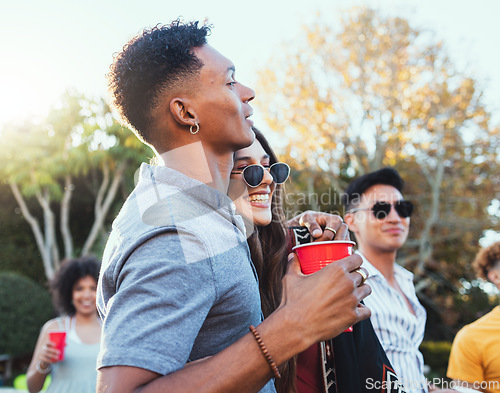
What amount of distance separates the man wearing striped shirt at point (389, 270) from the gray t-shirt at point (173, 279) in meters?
1.93

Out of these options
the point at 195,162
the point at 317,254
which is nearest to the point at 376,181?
the point at 317,254

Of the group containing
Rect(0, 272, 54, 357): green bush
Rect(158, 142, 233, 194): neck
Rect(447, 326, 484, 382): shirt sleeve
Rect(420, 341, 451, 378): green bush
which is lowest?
Rect(420, 341, 451, 378): green bush

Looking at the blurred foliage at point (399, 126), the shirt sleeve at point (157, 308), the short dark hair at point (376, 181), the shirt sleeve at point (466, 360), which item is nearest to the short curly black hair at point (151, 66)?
the shirt sleeve at point (157, 308)

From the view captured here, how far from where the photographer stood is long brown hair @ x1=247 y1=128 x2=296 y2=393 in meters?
2.12

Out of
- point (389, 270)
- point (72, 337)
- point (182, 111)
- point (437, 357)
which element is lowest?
point (437, 357)

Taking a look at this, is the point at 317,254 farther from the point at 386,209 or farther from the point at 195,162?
the point at 386,209

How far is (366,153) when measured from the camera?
14125mm

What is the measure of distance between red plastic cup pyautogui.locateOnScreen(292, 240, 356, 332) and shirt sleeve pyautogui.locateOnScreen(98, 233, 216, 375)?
19.7 inches

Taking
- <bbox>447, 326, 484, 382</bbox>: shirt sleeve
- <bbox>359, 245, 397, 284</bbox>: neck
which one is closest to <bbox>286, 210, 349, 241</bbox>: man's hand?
<bbox>359, 245, 397, 284</bbox>: neck

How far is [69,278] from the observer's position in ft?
17.5

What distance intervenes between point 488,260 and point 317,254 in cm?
404

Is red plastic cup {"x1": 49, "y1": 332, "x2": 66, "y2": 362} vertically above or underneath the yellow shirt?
above

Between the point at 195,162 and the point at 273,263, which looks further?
the point at 273,263

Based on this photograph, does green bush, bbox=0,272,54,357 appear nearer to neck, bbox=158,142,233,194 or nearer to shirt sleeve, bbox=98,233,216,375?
neck, bbox=158,142,233,194
